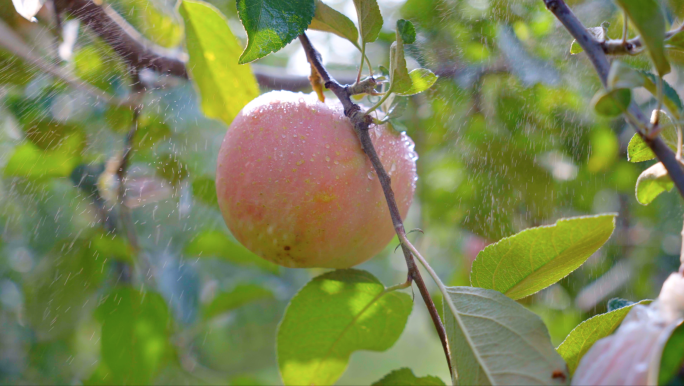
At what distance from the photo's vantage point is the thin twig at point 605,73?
0.34 m

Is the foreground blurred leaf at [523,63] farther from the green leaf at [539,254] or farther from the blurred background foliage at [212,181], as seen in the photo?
the green leaf at [539,254]

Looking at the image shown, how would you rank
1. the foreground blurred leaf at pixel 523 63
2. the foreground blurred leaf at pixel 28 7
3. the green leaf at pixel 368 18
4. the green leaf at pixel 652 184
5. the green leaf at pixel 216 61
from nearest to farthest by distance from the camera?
the green leaf at pixel 652 184
the green leaf at pixel 368 18
the foreground blurred leaf at pixel 28 7
the green leaf at pixel 216 61
the foreground blurred leaf at pixel 523 63

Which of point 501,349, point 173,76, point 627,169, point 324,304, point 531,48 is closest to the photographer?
point 501,349

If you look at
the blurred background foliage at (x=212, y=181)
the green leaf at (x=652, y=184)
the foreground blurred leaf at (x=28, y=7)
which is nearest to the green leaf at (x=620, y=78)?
the green leaf at (x=652, y=184)

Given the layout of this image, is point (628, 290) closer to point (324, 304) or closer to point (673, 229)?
point (673, 229)

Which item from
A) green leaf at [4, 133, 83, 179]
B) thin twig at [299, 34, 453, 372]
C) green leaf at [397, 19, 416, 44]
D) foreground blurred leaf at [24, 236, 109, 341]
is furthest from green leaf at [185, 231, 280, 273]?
green leaf at [397, 19, 416, 44]

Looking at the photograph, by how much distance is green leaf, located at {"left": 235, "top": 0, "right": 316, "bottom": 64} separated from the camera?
48 cm

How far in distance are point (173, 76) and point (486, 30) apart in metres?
0.82

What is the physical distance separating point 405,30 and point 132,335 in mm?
835

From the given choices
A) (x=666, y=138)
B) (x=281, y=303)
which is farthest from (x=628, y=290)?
(x=666, y=138)

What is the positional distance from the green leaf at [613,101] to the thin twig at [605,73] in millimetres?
15

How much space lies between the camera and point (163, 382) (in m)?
1.36

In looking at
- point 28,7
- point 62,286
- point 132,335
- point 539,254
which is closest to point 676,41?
point 539,254

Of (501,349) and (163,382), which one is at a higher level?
(501,349)
